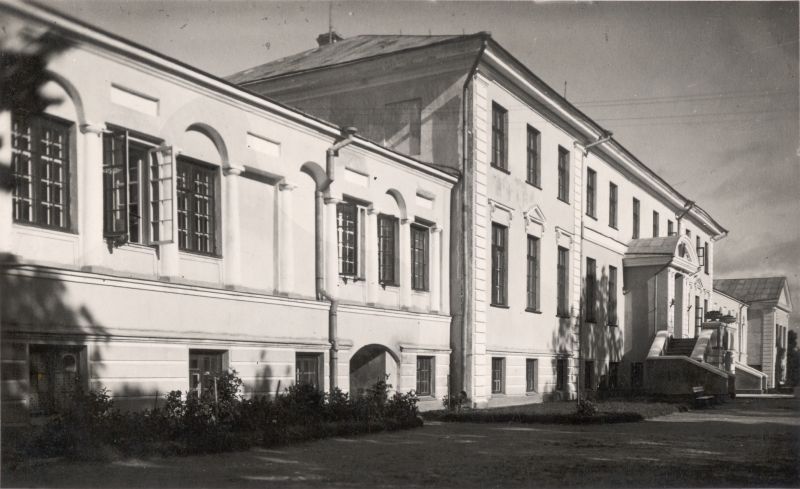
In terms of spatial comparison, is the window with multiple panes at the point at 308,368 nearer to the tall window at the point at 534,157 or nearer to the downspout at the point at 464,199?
the downspout at the point at 464,199

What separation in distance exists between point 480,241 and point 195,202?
884cm

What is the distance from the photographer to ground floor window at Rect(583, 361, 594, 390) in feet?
93.9

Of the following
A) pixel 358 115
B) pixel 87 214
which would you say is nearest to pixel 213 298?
pixel 87 214

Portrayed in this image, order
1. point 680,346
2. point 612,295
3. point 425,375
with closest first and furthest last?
point 425,375, point 612,295, point 680,346

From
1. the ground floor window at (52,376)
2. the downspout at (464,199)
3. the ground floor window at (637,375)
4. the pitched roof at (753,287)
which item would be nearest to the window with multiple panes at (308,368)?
the ground floor window at (52,376)

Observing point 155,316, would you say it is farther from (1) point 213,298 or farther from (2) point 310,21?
(2) point 310,21

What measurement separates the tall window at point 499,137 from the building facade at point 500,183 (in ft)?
0.11

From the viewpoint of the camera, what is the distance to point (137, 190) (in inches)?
505

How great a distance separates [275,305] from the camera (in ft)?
49.9

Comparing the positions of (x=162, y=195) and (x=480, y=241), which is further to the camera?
(x=480, y=241)

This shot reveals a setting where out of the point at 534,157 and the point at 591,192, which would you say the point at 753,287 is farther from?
the point at 534,157

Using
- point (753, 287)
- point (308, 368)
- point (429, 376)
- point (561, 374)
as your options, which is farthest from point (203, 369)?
point (753, 287)

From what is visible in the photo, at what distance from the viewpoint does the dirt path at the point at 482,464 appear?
9156mm

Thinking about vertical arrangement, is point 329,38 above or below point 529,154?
above
